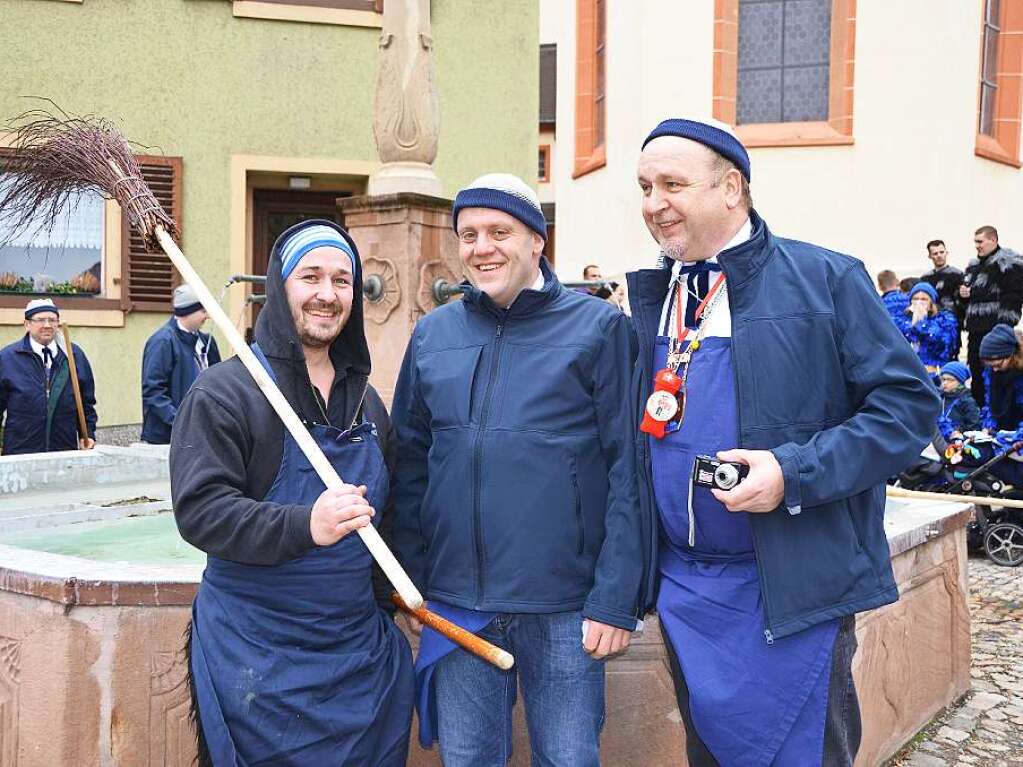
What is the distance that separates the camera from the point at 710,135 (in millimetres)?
2305

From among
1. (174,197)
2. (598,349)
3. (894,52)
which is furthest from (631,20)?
(598,349)

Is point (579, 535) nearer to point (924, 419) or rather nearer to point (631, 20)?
point (924, 419)

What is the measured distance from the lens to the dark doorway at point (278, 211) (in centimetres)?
1203

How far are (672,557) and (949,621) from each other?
2.61 m

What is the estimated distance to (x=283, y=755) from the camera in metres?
2.29

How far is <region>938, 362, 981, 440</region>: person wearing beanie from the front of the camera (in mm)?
8211

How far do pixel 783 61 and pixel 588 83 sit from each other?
323 centimetres

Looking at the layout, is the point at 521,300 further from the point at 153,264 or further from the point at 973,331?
the point at 153,264

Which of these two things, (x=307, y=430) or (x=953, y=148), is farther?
(x=953, y=148)

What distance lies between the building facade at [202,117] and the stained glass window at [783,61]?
5003 mm

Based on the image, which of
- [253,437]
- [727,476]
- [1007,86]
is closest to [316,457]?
[253,437]

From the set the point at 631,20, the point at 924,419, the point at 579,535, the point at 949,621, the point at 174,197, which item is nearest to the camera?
the point at 924,419

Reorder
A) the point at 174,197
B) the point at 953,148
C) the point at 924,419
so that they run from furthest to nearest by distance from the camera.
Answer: the point at 953,148 → the point at 174,197 → the point at 924,419

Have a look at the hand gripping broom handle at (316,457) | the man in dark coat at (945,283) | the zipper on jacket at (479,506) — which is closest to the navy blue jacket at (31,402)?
the hand gripping broom handle at (316,457)
